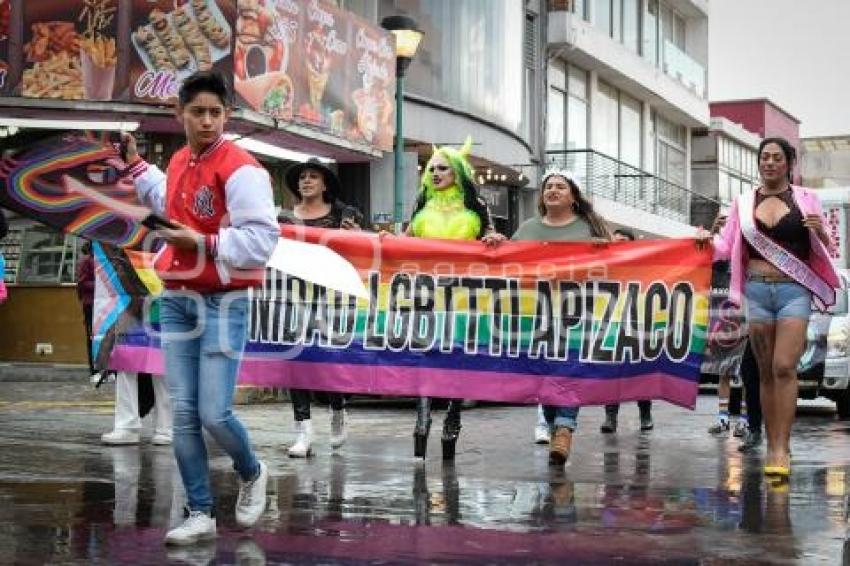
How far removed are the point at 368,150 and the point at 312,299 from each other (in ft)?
45.2

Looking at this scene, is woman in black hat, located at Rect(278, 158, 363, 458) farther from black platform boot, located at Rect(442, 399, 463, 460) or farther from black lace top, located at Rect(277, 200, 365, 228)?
black platform boot, located at Rect(442, 399, 463, 460)

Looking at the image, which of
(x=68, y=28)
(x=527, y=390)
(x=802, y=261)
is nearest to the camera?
(x=802, y=261)

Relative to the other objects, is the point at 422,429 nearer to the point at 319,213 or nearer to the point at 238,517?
the point at 319,213

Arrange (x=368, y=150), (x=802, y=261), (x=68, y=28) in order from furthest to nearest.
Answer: (x=368, y=150)
(x=68, y=28)
(x=802, y=261)

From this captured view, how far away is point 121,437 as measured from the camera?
981 centimetres

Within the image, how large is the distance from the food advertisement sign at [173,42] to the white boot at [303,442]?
10.3 meters

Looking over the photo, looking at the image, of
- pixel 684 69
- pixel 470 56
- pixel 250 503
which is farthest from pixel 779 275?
pixel 684 69

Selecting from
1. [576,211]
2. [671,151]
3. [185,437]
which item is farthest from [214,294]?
[671,151]

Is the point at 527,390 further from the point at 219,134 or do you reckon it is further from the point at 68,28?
the point at 68,28

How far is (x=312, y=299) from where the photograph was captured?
9.40 metres

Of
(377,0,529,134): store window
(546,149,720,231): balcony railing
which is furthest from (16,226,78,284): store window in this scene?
(546,149,720,231): balcony railing

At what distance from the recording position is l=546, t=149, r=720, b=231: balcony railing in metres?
35.2

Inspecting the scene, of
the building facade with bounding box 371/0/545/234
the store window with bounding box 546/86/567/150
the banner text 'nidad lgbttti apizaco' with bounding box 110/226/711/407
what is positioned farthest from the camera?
the store window with bounding box 546/86/567/150

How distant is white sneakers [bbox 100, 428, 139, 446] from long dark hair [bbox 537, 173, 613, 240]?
3350mm
